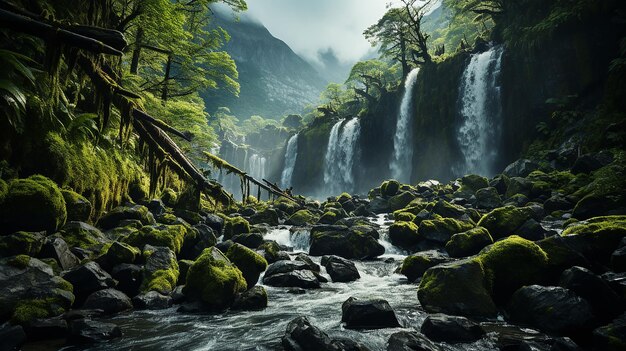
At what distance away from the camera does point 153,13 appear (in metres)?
13.2

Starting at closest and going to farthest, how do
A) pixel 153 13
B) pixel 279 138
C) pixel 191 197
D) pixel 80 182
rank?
pixel 80 182 < pixel 153 13 < pixel 191 197 < pixel 279 138

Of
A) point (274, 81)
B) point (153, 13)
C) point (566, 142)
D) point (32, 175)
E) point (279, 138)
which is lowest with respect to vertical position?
point (32, 175)

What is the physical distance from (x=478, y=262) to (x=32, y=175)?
34.5ft

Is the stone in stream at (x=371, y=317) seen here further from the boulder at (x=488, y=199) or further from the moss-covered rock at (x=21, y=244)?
the boulder at (x=488, y=199)

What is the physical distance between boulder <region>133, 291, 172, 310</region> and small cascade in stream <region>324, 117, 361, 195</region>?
37.7 m

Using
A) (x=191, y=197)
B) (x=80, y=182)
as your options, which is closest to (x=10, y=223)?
(x=80, y=182)

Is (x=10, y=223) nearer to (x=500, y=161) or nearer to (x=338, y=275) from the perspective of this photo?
(x=338, y=275)

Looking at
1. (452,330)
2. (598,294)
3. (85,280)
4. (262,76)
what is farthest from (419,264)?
(262,76)

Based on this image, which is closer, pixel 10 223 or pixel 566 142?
pixel 10 223

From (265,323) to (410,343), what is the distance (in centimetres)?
286

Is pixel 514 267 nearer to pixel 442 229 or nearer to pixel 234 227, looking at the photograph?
pixel 442 229

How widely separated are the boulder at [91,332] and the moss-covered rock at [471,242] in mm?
8893

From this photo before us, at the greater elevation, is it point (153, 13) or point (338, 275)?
point (153, 13)

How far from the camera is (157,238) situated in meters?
9.19
